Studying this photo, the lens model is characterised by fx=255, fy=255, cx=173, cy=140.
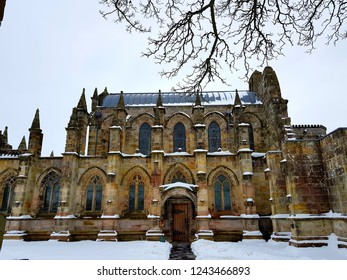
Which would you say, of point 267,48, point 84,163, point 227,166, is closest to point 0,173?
point 84,163

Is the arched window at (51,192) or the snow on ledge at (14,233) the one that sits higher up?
the arched window at (51,192)

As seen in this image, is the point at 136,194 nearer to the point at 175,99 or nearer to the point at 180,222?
the point at 180,222

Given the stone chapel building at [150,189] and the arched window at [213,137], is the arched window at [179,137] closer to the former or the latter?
the arched window at [213,137]

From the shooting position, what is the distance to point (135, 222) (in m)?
18.2

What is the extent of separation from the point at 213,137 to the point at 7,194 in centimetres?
1815

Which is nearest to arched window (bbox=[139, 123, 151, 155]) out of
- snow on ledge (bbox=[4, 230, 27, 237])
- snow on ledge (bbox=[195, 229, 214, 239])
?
snow on ledge (bbox=[195, 229, 214, 239])

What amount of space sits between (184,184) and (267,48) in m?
14.1

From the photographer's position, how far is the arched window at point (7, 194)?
1991cm

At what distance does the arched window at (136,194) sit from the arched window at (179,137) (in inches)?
235

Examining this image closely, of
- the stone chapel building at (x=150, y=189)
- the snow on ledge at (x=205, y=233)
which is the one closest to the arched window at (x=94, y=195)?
the stone chapel building at (x=150, y=189)

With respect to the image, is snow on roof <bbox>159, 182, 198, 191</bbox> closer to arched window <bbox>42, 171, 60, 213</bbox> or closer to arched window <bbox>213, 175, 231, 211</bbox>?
arched window <bbox>213, 175, 231, 211</bbox>

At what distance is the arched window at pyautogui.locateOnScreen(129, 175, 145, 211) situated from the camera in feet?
62.8

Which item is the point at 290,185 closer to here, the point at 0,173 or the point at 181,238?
the point at 181,238

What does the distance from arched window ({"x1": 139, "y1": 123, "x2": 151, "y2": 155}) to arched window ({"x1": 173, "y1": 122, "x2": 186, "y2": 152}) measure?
2.53 m
